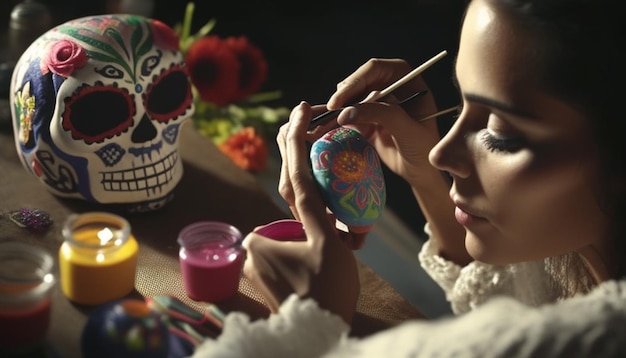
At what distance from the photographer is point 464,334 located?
2.50 ft

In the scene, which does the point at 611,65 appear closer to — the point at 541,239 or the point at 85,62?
the point at 541,239

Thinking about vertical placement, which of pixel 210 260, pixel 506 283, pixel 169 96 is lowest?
pixel 506 283

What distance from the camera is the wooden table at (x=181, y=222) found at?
3.54 feet

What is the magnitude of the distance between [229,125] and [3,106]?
0.55 meters

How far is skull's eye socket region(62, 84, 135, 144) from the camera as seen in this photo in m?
1.20

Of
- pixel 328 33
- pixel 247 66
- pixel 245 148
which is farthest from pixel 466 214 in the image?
pixel 328 33

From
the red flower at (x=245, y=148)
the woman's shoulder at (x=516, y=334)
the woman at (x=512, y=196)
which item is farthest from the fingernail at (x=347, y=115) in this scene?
the red flower at (x=245, y=148)

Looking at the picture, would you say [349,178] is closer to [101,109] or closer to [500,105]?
[500,105]

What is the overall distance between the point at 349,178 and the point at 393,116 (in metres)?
0.16

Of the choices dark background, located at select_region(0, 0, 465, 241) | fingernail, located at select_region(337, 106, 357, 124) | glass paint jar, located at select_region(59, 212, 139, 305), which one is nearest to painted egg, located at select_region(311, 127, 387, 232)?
fingernail, located at select_region(337, 106, 357, 124)

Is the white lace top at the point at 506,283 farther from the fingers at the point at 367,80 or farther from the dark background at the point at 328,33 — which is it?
the dark background at the point at 328,33

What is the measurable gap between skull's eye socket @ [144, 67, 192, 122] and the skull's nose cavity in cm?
2

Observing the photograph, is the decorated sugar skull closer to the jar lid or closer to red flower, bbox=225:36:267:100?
the jar lid

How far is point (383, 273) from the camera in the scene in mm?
1953
